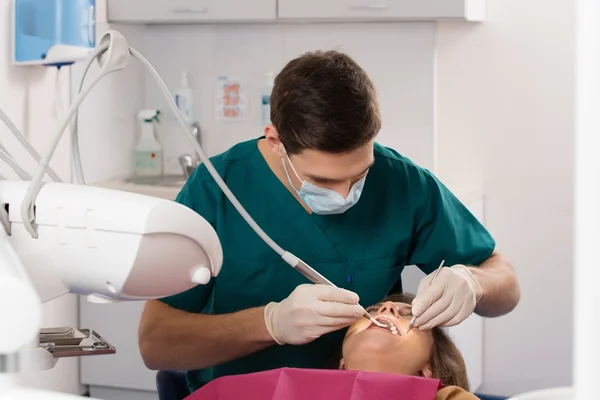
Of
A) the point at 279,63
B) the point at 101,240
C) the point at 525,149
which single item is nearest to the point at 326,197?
the point at 101,240

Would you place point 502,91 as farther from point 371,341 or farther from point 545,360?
point 371,341

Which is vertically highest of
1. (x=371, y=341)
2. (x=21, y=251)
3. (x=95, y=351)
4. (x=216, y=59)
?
(x=216, y=59)

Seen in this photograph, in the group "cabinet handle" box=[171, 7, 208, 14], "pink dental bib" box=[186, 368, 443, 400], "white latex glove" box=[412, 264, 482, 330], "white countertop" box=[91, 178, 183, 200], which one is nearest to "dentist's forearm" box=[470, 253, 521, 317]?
"white latex glove" box=[412, 264, 482, 330]

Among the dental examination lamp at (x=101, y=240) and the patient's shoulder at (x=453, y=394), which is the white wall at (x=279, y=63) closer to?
the patient's shoulder at (x=453, y=394)

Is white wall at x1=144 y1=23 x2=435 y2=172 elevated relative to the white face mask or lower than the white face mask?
elevated

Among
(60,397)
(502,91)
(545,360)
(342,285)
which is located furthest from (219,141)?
(60,397)

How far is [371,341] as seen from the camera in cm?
178

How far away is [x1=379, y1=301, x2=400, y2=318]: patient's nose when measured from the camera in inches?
72.0

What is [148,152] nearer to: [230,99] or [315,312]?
[230,99]

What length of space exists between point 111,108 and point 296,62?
6.22ft

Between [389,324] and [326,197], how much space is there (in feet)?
0.94

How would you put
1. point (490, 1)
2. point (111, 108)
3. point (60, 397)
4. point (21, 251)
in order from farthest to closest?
1. point (111, 108)
2. point (490, 1)
3. point (21, 251)
4. point (60, 397)

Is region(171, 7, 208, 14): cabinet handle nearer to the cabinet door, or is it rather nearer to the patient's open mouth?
the cabinet door

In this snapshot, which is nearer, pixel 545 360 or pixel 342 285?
pixel 342 285
